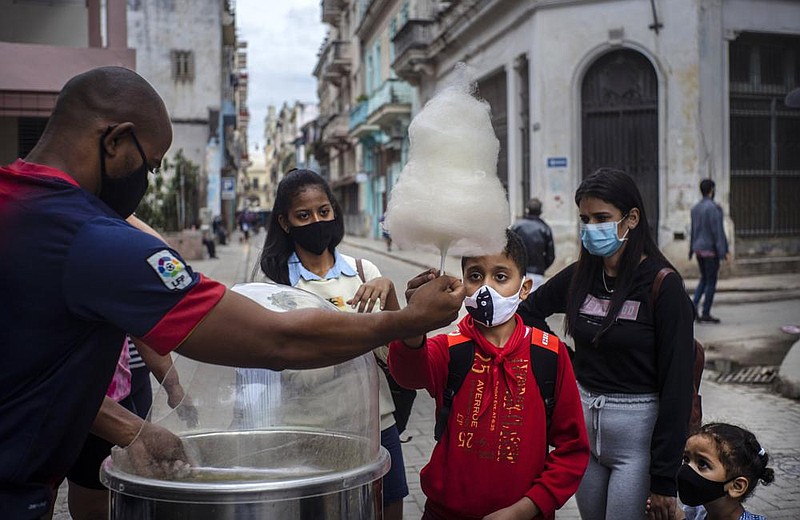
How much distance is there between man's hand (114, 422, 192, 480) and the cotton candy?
87 centimetres

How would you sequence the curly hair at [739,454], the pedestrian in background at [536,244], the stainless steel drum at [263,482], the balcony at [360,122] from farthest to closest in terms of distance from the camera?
the balcony at [360,122]
the pedestrian in background at [536,244]
the curly hair at [739,454]
the stainless steel drum at [263,482]

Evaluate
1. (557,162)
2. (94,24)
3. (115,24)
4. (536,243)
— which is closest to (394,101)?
(557,162)

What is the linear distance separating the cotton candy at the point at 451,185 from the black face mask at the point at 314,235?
4.53ft

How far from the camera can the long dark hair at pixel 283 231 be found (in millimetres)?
3797

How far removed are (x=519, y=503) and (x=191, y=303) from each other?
1.48 m

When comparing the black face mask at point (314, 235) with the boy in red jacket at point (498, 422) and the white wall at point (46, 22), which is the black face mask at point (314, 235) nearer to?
the boy in red jacket at point (498, 422)

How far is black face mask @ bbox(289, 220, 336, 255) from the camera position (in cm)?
376

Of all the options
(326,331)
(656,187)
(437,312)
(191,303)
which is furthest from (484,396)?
(656,187)

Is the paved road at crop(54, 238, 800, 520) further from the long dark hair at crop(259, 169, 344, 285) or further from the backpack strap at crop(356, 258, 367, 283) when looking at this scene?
the long dark hair at crop(259, 169, 344, 285)

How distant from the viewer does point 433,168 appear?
2.31 metres

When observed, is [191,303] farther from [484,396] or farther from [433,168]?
[484,396]

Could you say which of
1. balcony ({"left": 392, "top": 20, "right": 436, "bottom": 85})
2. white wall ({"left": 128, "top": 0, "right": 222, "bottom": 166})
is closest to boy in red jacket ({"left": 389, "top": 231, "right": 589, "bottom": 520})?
balcony ({"left": 392, "top": 20, "right": 436, "bottom": 85})

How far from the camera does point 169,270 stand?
1845 millimetres

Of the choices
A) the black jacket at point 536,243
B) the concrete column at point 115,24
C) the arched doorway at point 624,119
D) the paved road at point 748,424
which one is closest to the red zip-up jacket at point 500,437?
the paved road at point 748,424
